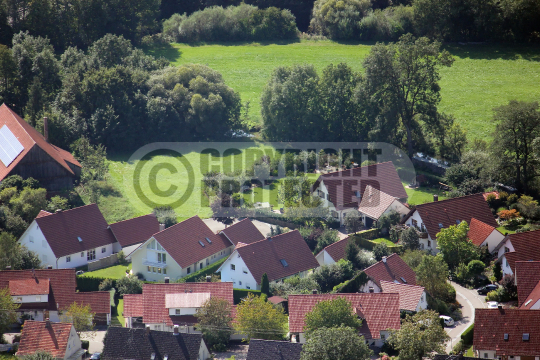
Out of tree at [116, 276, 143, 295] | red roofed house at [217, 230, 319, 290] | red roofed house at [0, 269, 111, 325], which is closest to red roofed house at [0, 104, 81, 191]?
red roofed house at [0, 269, 111, 325]

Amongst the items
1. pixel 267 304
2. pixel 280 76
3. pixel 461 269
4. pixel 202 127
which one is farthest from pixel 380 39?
pixel 267 304

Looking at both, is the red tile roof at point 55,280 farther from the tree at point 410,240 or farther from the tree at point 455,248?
the tree at point 455,248

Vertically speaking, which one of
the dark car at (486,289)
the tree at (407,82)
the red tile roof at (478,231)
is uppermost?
the tree at (407,82)

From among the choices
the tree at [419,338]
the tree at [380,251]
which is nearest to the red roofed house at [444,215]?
the tree at [380,251]

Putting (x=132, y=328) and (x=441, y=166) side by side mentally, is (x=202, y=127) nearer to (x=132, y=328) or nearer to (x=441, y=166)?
(x=441, y=166)

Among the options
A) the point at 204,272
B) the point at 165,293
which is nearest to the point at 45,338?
the point at 165,293

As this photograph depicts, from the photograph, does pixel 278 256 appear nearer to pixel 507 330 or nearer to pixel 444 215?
pixel 444 215
